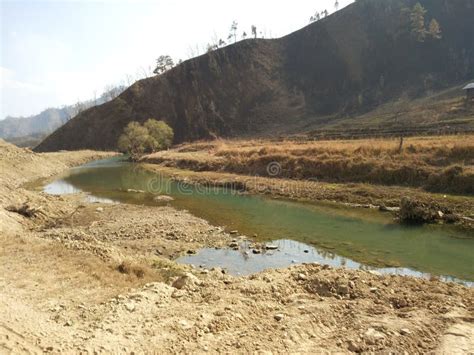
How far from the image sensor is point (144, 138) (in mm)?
87125

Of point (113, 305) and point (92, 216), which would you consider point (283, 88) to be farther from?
point (113, 305)

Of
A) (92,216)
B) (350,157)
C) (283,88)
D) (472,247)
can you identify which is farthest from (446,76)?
(92,216)

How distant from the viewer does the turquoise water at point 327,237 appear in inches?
739

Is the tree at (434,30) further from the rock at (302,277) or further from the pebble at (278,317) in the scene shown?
the pebble at (278,317)

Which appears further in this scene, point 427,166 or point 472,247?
point 427,166

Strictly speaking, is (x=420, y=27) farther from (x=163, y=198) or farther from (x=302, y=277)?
(x=302, y=277)

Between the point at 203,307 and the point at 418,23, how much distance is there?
12964 centimetres

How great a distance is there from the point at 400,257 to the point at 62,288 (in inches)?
→ 639

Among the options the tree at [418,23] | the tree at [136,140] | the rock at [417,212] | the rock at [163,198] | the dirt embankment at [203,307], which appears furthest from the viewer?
the tree at [418,23]

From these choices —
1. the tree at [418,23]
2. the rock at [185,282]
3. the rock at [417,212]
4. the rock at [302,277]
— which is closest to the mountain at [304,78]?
the tree at [418,23]

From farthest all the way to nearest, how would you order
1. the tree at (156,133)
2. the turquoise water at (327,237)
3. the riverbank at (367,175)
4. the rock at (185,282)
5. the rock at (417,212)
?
the tree at (156,133), the riverbank at (367,175), the rock at (417,212), the turquoise water at (327,237), the rock at (185,282)

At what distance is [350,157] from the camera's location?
39656 mm

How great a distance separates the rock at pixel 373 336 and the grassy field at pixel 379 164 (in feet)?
78.3

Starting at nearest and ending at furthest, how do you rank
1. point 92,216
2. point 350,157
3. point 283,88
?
point 92,216, point 350,157, point 283,88
